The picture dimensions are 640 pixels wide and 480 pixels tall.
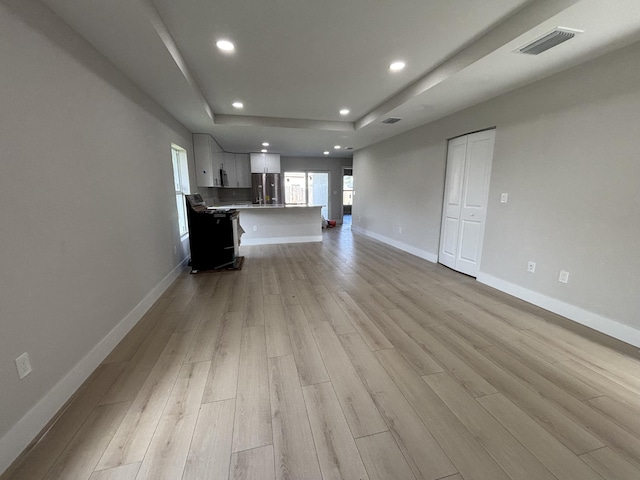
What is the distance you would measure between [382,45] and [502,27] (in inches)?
36.5

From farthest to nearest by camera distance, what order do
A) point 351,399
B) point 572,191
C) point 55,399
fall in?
point 572,191 < point 351,399 < point 55,399

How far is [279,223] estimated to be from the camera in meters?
6.04

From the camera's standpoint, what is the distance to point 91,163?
75.8 inches

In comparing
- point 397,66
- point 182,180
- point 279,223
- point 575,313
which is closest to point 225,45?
point 397,66

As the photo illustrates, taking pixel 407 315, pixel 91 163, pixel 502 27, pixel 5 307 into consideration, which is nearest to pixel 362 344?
pixel 407 315

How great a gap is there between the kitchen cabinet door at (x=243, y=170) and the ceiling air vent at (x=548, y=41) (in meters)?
7.00

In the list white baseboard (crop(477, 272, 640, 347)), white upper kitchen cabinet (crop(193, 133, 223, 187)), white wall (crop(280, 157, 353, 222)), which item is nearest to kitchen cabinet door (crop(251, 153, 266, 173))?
white wall (crop(280, 157, 353, 222))

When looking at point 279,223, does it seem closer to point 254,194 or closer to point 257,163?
point 254,194

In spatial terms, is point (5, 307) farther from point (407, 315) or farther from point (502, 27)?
point (502, 27)

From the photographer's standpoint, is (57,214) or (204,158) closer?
(57,214)

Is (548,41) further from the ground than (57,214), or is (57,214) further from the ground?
(548,41)

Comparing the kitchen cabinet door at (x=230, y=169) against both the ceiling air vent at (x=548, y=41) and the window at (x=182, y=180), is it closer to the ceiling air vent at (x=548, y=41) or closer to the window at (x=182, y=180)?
the window at (x=182, y=180)

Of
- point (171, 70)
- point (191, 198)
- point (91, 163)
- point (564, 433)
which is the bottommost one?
point (564, 433)

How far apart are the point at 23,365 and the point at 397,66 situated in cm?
365
